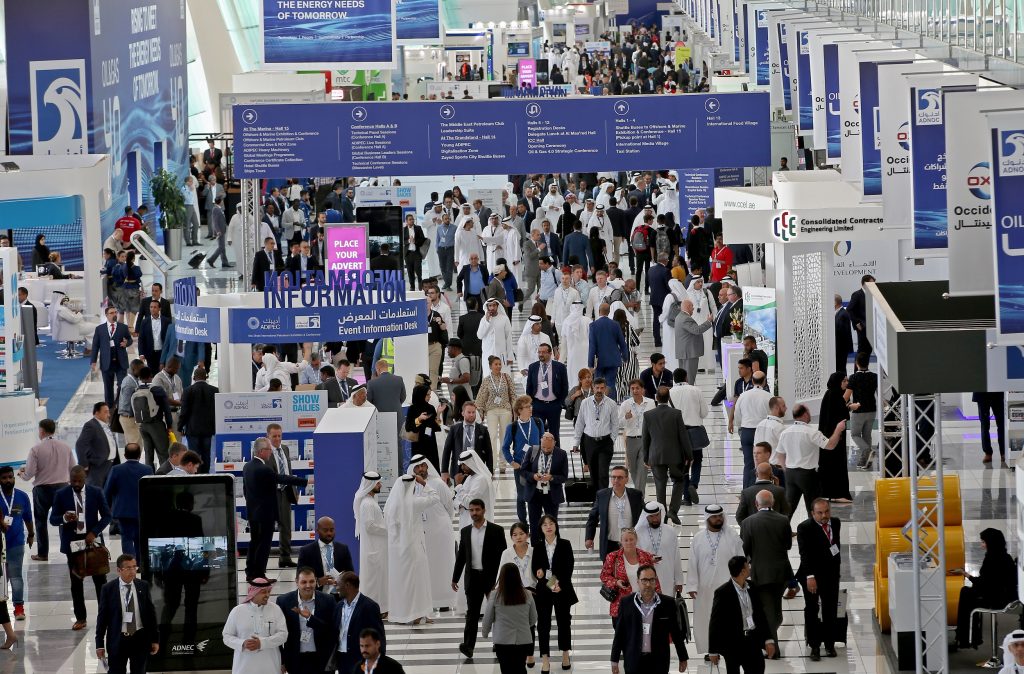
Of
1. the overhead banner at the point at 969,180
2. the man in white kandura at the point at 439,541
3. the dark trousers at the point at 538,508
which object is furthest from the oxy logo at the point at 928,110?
the dark trousers at the point at 538,508

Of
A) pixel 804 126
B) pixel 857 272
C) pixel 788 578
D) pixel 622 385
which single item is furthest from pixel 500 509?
pixel 857 272

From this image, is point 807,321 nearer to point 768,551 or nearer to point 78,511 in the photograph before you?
point 768,551

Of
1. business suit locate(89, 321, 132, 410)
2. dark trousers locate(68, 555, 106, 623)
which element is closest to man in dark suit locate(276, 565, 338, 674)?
dark trousers locate(68, 555, 106, 623)

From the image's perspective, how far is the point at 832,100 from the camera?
1705cm

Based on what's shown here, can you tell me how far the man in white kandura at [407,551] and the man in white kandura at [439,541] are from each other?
0.18m

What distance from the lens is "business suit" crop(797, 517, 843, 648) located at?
11.9m

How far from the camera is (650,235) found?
87.1ft

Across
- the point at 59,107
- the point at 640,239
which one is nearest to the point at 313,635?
the point at 640,239

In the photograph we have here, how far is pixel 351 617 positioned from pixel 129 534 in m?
3.92

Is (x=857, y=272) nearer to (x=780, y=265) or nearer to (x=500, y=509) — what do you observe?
(x=780, y=265)

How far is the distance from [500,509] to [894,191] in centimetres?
470

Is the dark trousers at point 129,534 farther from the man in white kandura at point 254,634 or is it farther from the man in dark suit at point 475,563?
the man in white kandura at point 254,634

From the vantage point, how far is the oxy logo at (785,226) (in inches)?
707

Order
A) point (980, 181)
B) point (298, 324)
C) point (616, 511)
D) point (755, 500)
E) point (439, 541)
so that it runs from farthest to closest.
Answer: point (298, 324)
point (439, 541)
point (616, 511)
point (755, 500)
point (980, 181)
